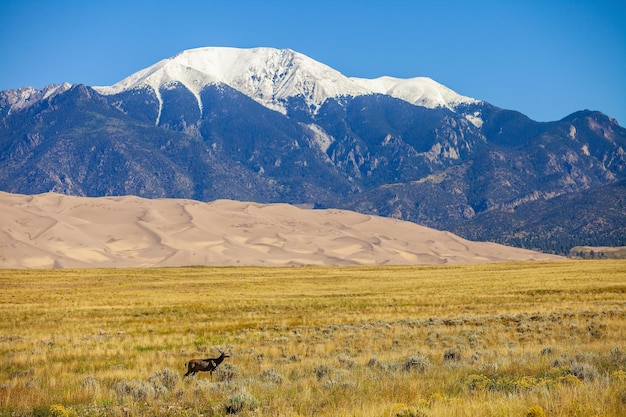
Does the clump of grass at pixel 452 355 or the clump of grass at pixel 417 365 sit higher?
the clump of grass at pixel 417 365

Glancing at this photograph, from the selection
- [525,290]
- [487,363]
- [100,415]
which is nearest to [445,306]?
[525,290]

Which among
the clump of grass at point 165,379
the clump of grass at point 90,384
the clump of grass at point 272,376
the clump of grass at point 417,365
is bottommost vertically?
the clump of grass at point 90,384

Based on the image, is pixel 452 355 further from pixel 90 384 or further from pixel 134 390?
pixel 90 384

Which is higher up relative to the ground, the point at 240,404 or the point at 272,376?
the point at 240,404

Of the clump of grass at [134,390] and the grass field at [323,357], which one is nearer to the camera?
the grass field at [323,357]

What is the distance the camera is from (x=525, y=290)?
51.0m

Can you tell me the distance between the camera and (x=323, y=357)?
65.8 feet

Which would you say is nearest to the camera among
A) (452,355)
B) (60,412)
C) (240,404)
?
(60,412)

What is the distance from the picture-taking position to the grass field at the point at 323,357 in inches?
484

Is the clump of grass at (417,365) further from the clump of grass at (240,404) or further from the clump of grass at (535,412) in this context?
the clump of grass at (535,412)

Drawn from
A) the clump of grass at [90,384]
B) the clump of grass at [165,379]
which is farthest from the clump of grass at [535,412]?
the clump of grass at [90,384]

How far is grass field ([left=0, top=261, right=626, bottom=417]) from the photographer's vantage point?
12.3m

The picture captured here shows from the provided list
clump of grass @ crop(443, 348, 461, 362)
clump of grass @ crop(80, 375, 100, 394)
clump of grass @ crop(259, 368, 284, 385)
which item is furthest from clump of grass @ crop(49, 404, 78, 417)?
clump of grass @ crop(443, 348, 461, 362)

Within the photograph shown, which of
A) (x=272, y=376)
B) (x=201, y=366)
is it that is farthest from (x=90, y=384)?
(x=272, y=376)
